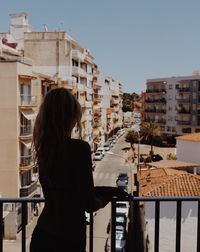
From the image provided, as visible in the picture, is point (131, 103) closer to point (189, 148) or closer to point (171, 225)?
point (189, 148)

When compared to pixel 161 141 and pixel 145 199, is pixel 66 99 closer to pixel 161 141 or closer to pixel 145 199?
pixel 145 199

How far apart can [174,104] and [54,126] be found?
7833 cm

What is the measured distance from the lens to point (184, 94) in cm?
7669

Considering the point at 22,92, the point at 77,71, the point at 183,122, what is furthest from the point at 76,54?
the point at 183,122

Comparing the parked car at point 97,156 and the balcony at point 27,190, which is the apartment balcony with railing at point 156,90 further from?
the balcony at point 27,190

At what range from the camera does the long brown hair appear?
282 cm

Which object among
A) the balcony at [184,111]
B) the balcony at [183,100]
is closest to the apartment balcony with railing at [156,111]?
the balcony at [184,111]

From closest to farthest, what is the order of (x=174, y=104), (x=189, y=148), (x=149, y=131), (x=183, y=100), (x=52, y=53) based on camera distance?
(x=189, y=148) → (x=52, y=53) → (x=183, y=100) → (x=149, y=131) → (x=174, y=104)

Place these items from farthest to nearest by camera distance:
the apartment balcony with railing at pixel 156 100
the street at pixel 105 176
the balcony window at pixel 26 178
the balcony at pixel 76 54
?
the apartment balcony with railing at pixel 156 100 < the balcony at pixel 76 54 < the balcony window at pixel 26 178 < the street at pixel 105 176

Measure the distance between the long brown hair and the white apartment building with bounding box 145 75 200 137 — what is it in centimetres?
7237

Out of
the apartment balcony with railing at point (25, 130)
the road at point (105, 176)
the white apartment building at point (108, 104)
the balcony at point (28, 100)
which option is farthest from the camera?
the white apartment building at point (108, 104)

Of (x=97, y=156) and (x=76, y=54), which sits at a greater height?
(x=76, y=54)

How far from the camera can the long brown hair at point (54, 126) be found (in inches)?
111

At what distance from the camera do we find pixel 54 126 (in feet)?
9.36
